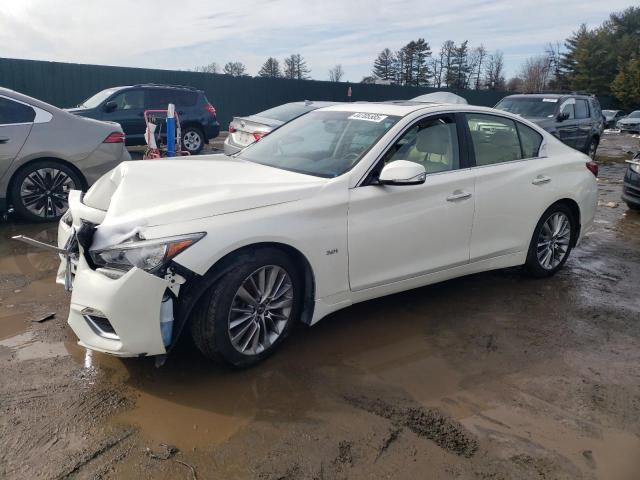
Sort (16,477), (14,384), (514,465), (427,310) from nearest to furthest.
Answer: (16,477) < (514,465) < (14,384) < (427,310)

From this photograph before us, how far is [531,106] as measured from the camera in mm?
12789

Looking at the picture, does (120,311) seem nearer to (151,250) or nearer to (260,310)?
(151,250)

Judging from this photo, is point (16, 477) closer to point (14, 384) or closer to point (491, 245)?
point (14, 384)

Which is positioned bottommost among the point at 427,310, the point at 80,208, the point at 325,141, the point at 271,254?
the point at 427,310

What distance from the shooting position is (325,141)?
164 inches

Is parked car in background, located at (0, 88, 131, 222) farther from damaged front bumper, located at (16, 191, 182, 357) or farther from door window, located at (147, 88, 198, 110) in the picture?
door window, located at (147, 88, 198, 110)

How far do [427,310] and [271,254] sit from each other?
175 cm

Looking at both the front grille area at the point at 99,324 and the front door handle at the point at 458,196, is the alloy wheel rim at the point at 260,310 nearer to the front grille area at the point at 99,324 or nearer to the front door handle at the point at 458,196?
the front grille area at the point at 99,324

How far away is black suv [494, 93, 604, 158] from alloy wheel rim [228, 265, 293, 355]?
1028 centimetres

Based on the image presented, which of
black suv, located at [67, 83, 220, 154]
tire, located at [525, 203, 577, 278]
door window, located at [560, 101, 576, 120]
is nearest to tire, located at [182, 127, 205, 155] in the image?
black suv, located at [67, 83, 220, 154]

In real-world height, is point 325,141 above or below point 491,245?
above

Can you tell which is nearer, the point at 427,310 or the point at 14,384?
the point at 14,384

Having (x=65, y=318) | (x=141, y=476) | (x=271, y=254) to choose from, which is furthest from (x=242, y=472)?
(x=65, y=318)

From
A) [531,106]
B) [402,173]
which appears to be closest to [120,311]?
[402,173]
